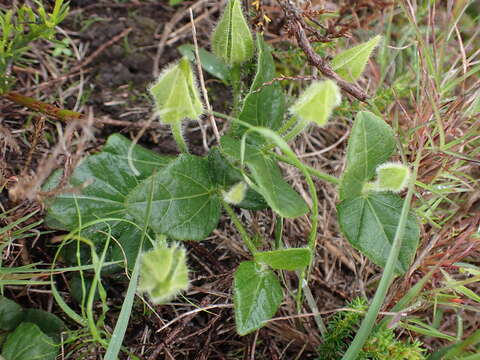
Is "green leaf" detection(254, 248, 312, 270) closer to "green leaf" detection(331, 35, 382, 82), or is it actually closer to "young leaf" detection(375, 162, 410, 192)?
"young leaf" detection(375, 162, 410, 192)

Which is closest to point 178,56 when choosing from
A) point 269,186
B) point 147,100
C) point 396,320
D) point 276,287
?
point 147,100

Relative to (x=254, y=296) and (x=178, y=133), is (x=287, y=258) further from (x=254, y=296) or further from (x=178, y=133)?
(x=178, y=133)

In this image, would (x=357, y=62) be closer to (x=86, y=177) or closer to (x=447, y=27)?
(x=447, y=27)

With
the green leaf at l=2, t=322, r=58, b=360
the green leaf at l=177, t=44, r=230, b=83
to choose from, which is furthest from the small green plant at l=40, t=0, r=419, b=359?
the green leaf at l=177, t=44, r=230, b=83

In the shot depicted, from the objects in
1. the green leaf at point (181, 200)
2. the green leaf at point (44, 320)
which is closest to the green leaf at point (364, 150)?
the green leaf at point (181, 200)

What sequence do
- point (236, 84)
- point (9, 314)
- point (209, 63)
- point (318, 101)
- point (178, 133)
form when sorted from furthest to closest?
1. point (209, 63)
2. point (236, 84)
3. point (178, 133)
4. point (9, 314)
5. point (318, 101)

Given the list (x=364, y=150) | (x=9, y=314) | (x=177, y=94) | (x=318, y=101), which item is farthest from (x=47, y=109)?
(x=364, y=150)

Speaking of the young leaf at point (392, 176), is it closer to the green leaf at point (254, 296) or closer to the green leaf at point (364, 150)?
the green leaf at point (364, 150)
